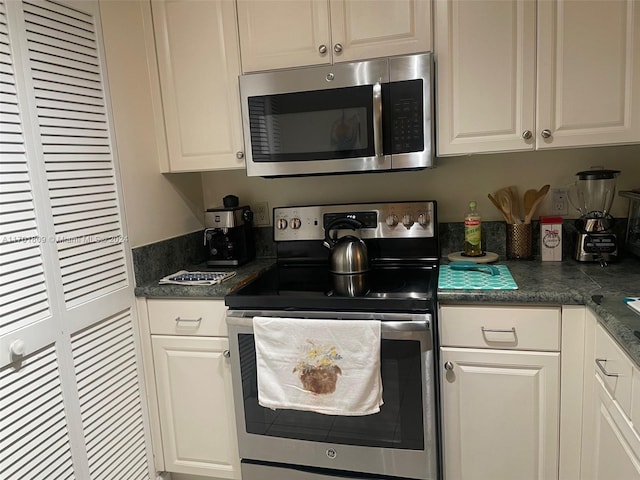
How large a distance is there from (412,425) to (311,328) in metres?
0.47

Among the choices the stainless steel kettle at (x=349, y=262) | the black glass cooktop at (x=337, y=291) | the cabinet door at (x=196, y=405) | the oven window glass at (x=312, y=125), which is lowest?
the cabinet door at (x=196, y=405)

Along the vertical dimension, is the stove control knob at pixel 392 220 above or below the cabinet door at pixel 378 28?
below

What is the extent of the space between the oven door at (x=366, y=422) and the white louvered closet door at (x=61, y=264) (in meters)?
0.45

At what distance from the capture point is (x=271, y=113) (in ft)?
5.97

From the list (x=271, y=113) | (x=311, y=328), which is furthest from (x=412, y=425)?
(x=271, y=113)

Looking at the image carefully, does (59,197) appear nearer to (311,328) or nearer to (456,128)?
(311,328)

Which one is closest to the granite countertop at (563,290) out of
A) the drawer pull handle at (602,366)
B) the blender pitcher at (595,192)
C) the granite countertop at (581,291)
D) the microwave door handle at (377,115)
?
the granite countertop at (581,291)

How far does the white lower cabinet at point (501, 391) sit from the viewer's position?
1.50 meters

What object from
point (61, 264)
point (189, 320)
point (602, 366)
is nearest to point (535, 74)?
point (602, 366)

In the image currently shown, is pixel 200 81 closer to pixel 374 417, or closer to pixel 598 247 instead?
pixel 374 417

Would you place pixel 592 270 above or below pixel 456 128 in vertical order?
below

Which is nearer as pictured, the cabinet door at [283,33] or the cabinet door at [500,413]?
the cabinet door at [500,413]

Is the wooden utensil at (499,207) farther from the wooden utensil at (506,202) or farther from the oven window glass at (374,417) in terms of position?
the oven window glass at (374,417)

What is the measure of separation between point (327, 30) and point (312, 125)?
35 cm
